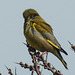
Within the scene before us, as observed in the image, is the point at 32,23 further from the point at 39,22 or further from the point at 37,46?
the point at 37,46

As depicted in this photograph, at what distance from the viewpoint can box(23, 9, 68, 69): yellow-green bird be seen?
775 cm

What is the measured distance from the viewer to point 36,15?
8688 millimetres

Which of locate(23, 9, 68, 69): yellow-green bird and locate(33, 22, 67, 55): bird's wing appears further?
locate(33, 22, 67, 55): bird's wing

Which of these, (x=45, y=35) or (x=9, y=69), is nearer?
(x=9, y=69)

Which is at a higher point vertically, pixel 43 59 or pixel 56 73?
pixel 43 59

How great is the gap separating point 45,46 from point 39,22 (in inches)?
40.9

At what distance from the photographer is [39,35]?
8.08 meters

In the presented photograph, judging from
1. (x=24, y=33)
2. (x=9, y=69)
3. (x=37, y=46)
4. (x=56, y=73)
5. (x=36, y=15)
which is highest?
(x=36, y=15)

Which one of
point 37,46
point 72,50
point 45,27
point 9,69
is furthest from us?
point 45,27

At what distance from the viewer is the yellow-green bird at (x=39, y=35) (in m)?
7.75

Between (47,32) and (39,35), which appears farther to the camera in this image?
(47,32)

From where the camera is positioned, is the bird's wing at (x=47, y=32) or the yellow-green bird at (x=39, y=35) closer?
the yellow-green bird at (x=39, y=35)

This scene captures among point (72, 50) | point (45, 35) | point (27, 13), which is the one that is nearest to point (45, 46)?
point (45, 35)

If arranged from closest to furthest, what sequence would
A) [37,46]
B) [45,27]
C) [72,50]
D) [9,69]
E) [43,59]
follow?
[72,50], [9,69], [43,59], [37,46], [45,27]
